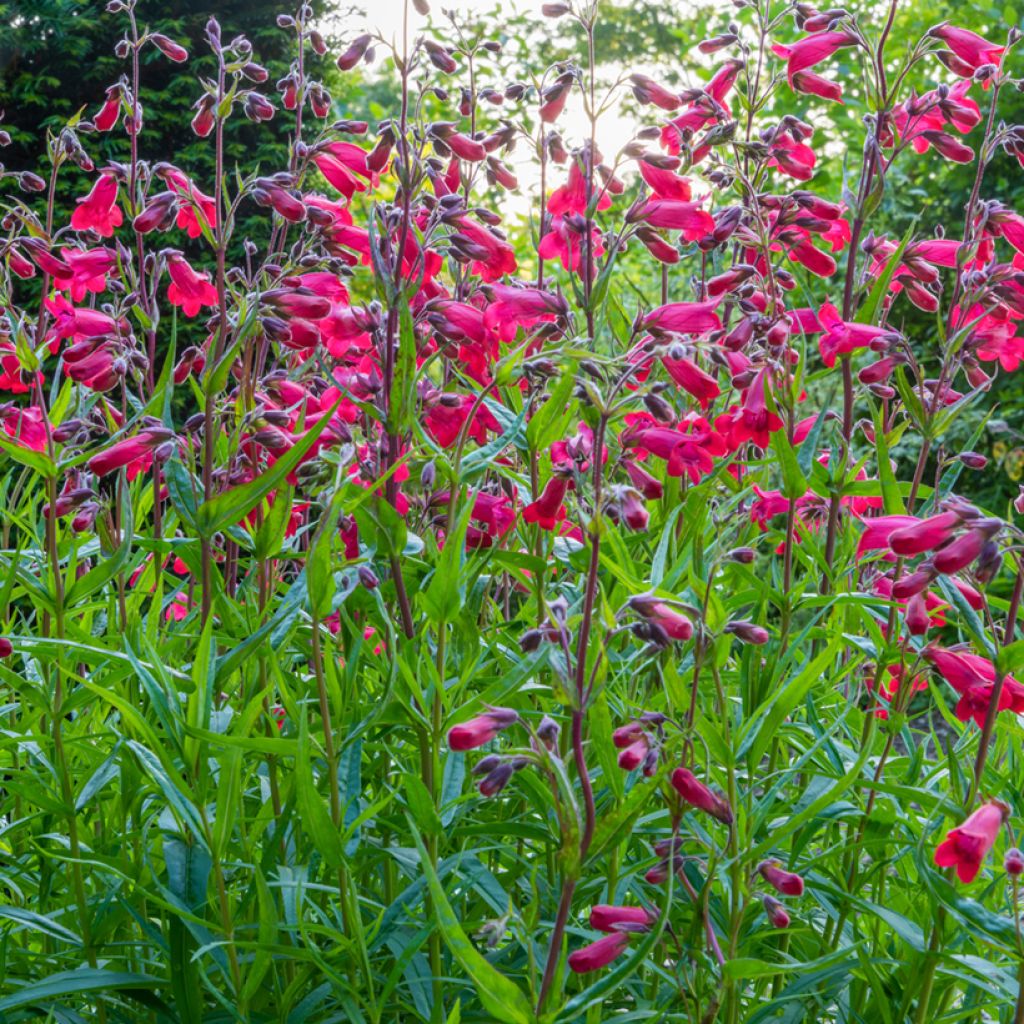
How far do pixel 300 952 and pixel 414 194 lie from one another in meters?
1.53

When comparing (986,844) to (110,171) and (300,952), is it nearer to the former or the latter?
(300,952)

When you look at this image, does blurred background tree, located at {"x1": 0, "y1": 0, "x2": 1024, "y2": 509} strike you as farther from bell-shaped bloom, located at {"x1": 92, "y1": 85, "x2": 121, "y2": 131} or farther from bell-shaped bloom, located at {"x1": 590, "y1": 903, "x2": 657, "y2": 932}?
bell-shaped bloom, located at {"x1": 590, "y1": 903, "x2": 657, "y2": 932}

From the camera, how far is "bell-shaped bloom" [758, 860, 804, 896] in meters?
1.97

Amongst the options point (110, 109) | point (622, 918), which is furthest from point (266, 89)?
point (622, 918)

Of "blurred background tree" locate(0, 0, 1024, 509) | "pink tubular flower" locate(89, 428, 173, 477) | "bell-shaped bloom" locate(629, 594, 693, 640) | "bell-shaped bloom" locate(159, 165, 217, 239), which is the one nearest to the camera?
"bell-shaped bloom" locate(629, 594, 693, 640)

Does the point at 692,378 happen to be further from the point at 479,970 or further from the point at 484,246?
the point at 479,970

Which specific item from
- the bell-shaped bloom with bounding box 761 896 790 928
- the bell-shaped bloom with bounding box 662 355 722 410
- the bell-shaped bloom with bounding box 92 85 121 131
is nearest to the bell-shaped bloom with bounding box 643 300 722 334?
the bell-shaped bloom with bounding box 662 355 722 410

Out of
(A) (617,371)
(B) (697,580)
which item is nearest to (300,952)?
(B) (697,580)

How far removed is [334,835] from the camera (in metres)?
2.05

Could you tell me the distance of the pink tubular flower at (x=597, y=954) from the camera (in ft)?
6.14

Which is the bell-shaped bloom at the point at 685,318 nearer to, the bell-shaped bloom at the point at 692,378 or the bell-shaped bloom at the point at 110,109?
the bell-shaped bloom at the point at 692,378

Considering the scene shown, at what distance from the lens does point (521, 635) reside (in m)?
2.57

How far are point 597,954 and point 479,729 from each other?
430mm

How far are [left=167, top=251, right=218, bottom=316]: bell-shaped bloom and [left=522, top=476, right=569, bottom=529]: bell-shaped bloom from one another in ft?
3.43
